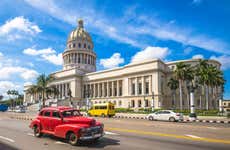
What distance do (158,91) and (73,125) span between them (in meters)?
61.5

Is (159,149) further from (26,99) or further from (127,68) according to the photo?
(26,99)

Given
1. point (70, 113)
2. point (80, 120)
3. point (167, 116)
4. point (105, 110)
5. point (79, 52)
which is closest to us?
point (80, 120)

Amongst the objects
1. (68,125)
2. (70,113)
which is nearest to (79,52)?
(70,113)

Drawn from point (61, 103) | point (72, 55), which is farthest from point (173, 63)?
point (72, 55)

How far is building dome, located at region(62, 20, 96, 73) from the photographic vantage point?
357 feet

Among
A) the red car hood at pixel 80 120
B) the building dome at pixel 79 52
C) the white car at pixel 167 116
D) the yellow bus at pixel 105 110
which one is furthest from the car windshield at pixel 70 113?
the building dome at pixel 79 52

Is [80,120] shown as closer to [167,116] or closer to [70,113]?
[70,113]

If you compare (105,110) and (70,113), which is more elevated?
(70,113)

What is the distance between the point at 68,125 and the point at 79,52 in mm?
100172

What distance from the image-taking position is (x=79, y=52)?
4284 inches

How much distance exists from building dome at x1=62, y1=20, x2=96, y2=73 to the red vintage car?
94.7 metres

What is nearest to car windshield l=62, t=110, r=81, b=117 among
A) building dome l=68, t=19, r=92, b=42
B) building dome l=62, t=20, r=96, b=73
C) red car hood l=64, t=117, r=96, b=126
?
red car hood l=64, t=117, r=96, b=126

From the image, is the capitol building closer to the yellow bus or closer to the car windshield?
the yellow bus

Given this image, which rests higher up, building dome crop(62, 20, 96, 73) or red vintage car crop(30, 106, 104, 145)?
building dome crop(62, 20, 96, 73)
